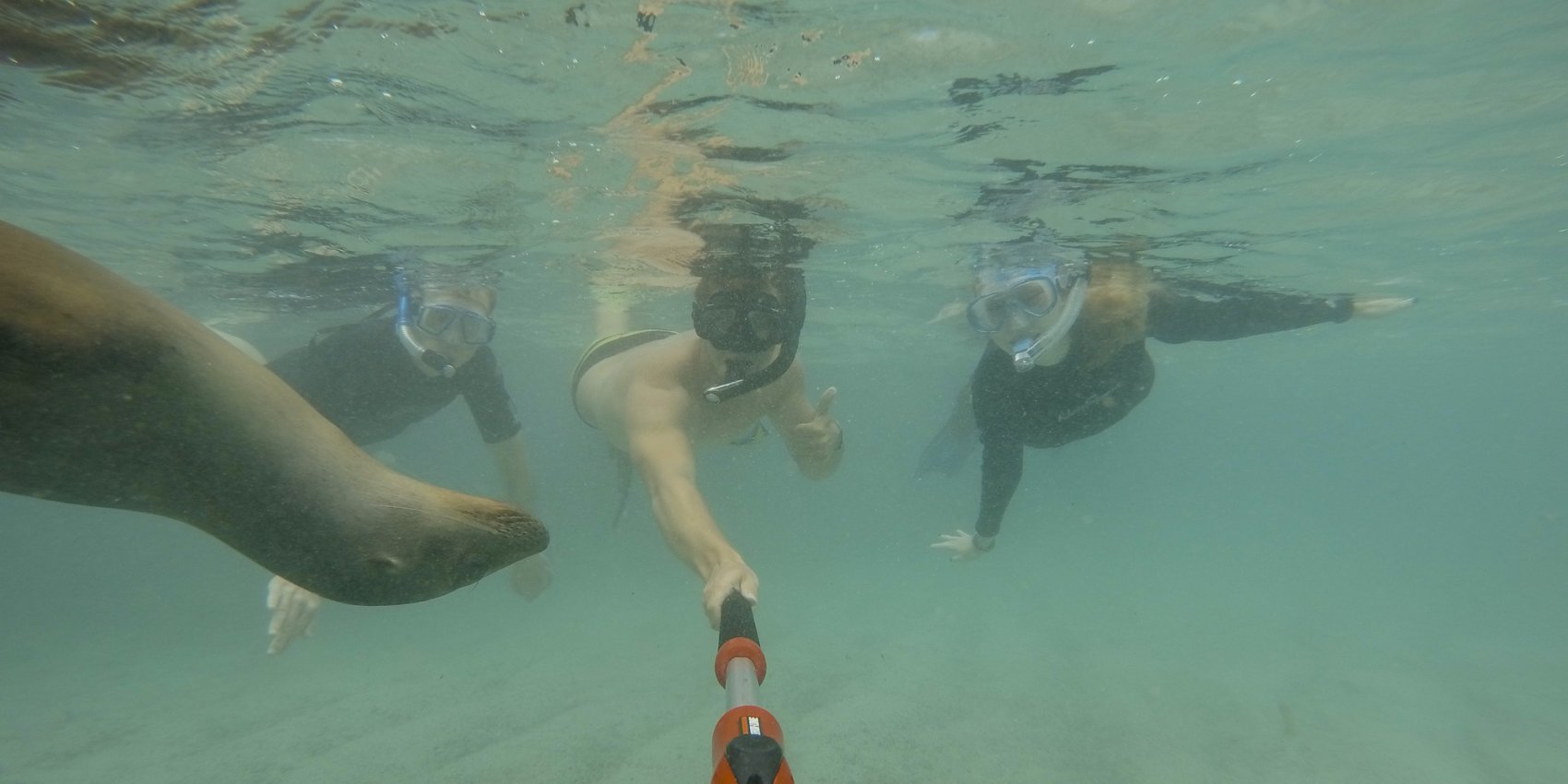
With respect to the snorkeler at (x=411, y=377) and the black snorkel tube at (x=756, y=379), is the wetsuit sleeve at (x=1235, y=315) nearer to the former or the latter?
the black snorkel tube at (x=756, y=379)

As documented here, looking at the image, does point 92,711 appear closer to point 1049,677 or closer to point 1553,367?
point 1049,677

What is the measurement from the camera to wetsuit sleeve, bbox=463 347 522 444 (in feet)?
31.7

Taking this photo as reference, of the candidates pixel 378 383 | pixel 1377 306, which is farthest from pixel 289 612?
pixel 1377 306

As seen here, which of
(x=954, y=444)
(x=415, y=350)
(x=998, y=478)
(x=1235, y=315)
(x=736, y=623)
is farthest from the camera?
(x=954, y=444)

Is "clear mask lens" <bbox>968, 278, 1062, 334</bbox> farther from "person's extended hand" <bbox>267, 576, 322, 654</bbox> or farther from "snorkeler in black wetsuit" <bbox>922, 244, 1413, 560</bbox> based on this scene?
"person's extended hand" <bbox>267, 576, 322, 654</bbox>

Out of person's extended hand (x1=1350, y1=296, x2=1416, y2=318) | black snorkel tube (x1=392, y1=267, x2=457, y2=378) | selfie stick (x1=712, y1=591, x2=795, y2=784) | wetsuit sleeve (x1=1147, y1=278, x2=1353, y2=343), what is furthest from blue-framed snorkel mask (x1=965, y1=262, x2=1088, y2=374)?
black snorkel tube (x1=392, y1=267, x2=457, y2=378)

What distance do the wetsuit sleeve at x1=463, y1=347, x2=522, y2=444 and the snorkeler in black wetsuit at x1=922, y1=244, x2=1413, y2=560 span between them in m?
6.23

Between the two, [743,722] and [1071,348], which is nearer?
[743,722]

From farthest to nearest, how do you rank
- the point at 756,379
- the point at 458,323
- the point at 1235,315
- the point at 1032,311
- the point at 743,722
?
the point at 458,323 → the point at 1032,311 → the point at 1235,315 → the point at 756,379 → the point at 743,722

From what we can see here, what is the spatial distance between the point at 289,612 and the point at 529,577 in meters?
3.37

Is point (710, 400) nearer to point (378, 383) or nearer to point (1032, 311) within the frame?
point (1032, 311)

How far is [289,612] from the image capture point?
5473 mm

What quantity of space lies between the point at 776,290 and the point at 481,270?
34.8 feet

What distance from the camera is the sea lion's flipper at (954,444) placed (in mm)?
15102
